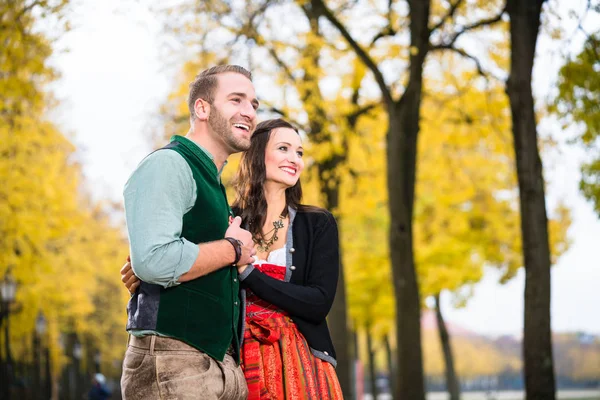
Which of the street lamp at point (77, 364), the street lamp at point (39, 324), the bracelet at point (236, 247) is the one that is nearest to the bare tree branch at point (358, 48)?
the bracelet at point (236, 247)

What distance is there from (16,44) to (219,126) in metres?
9.18

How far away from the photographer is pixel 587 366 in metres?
39.4

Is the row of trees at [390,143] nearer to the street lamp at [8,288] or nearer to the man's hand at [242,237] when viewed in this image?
the street lamp at [8,288]

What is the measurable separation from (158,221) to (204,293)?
0.37 m

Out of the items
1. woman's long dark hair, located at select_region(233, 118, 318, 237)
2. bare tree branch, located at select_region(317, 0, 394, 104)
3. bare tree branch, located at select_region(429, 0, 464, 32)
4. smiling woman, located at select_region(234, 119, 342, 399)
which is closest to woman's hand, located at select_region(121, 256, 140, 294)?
smiling woman, located at select_region(234, 119, 342, 399)

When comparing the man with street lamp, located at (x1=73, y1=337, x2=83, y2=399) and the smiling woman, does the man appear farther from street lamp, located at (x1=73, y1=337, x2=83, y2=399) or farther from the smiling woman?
street lamp, located at (x1=73, y1=337, x2=83, y2=399)

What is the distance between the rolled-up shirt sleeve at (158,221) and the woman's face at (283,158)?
3.84ft

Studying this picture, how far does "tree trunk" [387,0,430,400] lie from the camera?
43.0ft

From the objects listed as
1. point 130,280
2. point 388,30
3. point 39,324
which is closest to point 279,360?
point 130,280

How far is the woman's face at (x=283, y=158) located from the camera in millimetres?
4426

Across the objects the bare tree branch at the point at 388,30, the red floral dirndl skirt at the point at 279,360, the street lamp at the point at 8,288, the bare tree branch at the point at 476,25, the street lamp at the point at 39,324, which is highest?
the bare tree branch at the point at 388,30

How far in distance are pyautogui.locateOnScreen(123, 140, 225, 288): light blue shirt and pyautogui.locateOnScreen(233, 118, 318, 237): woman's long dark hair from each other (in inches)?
44.8

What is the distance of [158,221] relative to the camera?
3.15 meters

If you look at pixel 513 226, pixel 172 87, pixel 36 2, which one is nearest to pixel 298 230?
pixel 36 2
